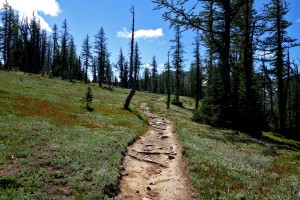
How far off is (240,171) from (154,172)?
4012 mm

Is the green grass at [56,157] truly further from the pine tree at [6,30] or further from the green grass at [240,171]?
the pine tree at [6,30]

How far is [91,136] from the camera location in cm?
1662

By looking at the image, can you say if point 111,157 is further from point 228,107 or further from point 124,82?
point 124,82

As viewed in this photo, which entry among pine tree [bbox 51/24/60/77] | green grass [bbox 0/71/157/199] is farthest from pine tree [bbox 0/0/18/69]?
green grass [bbox 0/71/157/199]

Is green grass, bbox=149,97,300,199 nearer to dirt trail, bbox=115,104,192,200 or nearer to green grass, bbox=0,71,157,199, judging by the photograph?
dirt trail, bbox=115,104,192,200

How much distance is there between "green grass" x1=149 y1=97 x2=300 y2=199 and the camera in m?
9.92

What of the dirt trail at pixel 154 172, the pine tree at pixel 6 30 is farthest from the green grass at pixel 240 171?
the pine tree at pixel 6 30

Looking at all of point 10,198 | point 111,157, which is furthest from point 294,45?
point 10,198

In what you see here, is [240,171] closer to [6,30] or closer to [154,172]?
[154,172]

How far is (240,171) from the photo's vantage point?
12328 millimetres

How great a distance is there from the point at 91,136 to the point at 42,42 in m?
103

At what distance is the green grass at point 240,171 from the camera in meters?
9.92

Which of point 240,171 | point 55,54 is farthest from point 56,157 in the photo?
point 55,54

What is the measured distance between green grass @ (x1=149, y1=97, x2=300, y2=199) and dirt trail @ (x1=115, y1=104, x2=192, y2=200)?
22.2 inches
